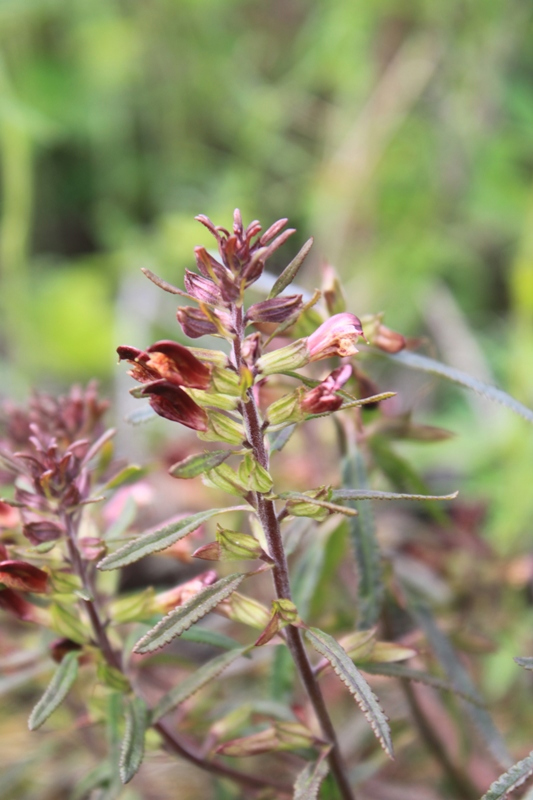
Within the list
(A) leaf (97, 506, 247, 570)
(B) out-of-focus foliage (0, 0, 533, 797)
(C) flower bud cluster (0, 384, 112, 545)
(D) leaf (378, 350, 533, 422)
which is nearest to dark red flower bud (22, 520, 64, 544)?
(C) flower bud cluster (0, 384, 112, 545)

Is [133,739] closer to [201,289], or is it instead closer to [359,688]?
[359,688]

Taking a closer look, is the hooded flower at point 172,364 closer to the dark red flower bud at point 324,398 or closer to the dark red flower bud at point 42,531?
the dark red flower bud at point 324,398

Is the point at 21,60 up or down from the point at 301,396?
up

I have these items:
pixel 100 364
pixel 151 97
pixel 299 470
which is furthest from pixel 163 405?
pixel 151 97

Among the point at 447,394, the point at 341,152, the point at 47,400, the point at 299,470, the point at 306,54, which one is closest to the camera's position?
the point at 47,400

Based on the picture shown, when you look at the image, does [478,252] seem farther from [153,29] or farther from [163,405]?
[163,405]

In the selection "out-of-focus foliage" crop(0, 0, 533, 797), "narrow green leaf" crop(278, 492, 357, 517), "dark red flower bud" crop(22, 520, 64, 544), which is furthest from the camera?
"out-of-focus foliage" crop(0, 0, 533, 797)

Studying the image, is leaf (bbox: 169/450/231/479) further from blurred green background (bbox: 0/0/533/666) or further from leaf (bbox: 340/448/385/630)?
blurred green background (bbox: 0/0/533/666)
